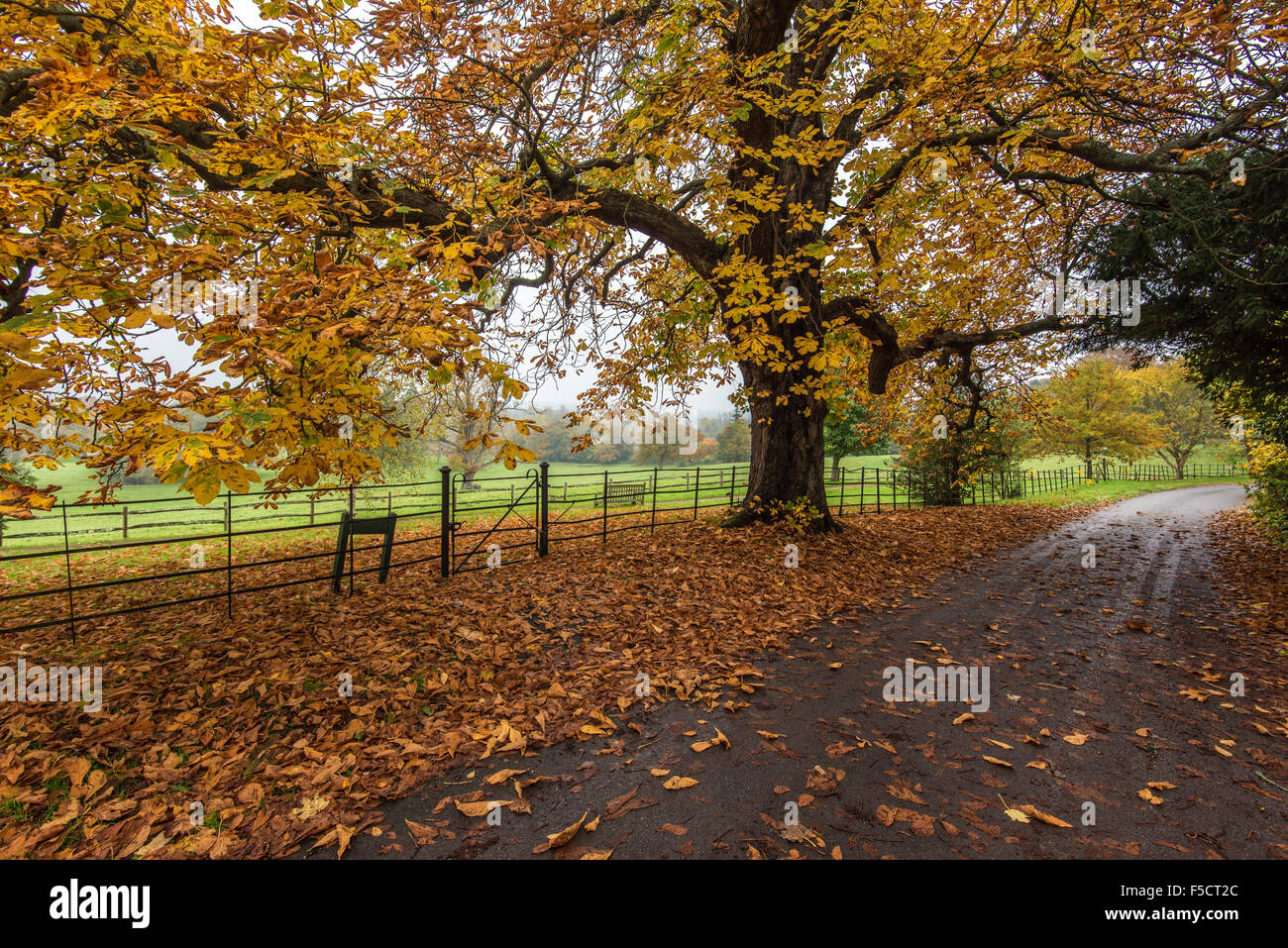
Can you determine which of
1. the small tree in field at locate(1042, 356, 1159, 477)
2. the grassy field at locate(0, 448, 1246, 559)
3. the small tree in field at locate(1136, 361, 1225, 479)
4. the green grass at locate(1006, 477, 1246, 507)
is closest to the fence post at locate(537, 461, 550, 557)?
the grassy field at locate(0, 448, 1246, 559)

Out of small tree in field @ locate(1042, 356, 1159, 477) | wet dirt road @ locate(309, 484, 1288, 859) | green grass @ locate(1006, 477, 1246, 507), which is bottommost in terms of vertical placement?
wet dirt road @ locate(309, 484, 1288, 859)

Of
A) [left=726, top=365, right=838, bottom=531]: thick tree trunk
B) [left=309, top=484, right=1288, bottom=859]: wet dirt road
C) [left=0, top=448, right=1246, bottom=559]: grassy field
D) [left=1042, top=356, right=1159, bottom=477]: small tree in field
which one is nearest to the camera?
[left=309, top=484, right=1288, bottom=859]: wet dirt road

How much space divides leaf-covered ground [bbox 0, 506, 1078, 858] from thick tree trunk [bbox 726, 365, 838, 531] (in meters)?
1.49

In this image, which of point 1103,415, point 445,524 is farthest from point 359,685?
point 1103,415

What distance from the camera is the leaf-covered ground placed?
2.56 meters

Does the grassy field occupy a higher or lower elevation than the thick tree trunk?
lower

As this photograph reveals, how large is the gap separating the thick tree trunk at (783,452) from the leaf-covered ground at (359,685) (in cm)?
149

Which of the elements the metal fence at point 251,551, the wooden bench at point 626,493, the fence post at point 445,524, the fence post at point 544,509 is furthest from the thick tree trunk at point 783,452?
the fence post at point 445,524

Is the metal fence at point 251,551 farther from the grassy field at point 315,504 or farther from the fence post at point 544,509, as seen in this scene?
the grassy field at point 315,504

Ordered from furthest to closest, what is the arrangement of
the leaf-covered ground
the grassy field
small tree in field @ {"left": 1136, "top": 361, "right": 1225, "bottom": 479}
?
small tree in field @ {"left": 1136, "top": 361, "right": 1225, "bottom": 479} < the grassy field < the leaf-covered ground

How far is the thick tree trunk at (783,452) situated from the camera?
27.6 feet

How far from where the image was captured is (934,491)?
59.1ft

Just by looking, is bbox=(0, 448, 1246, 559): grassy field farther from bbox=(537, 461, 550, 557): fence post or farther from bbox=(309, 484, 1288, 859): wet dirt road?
bbox=(309, 484, 1288, 859): wet dirt road
